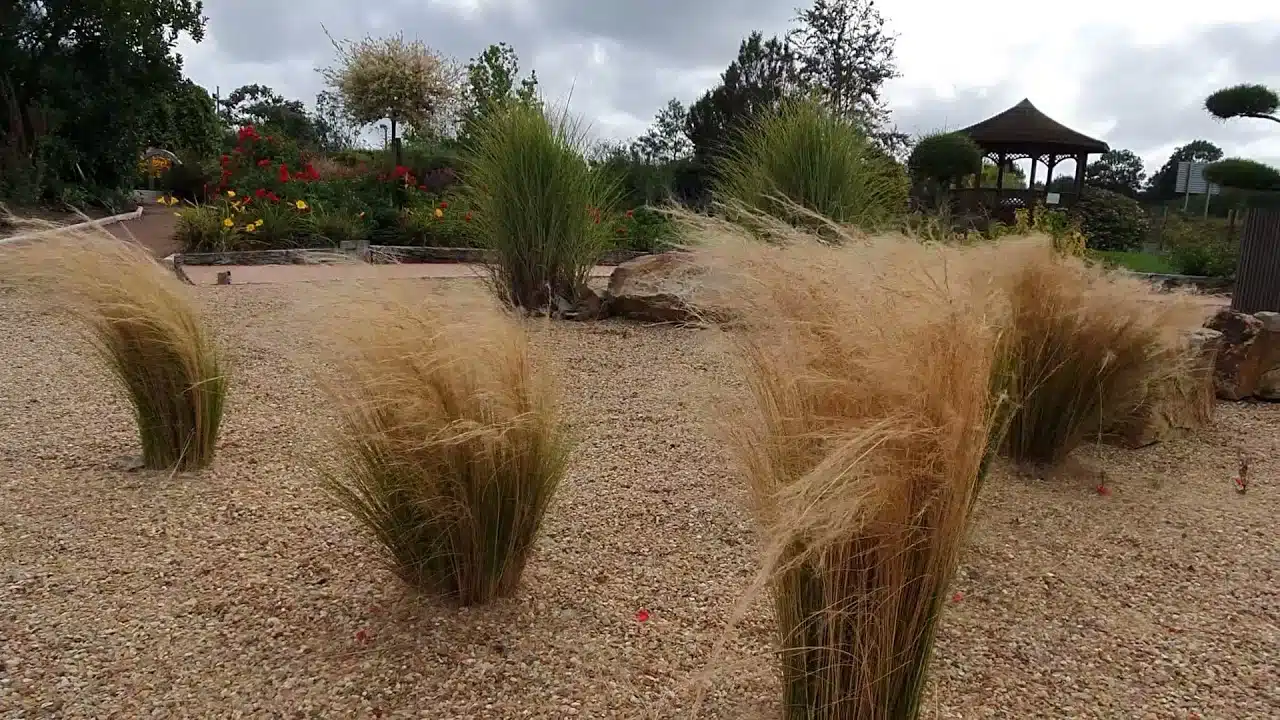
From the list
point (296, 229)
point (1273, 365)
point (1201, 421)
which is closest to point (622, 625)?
point (1201, 421)

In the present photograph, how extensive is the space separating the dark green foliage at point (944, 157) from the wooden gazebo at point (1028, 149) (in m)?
0.78

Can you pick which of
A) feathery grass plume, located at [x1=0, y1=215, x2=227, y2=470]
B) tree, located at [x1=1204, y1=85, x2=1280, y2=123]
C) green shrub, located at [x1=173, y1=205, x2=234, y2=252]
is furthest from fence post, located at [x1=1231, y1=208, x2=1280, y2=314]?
green shrub, located at [x1=173, y1=205, x2=234, y2=252]

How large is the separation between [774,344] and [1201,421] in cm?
325

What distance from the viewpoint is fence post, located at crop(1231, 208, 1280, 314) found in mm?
6676

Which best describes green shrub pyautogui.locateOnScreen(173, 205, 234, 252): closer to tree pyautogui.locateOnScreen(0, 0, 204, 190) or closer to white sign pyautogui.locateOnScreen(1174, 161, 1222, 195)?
tree pyautogui.locateOnScreen(0, 0, 204, 190)

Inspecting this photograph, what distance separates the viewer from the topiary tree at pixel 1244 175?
9.45m

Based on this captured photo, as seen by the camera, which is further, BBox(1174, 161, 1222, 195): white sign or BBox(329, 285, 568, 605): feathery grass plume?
BBox(1174, 161, 1222, 195): white sign

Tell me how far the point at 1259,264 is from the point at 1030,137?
8854 millimetres

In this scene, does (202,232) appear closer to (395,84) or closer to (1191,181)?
(395,84)

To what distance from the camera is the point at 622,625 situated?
1737mm

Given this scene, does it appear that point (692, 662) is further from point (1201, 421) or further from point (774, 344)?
point (1201, 421)

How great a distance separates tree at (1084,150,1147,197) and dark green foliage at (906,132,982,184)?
12.5 meters

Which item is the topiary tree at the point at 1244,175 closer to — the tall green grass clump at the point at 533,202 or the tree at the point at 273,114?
the tall green grass clump at the point at 533,202

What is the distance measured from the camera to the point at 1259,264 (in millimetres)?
6762
